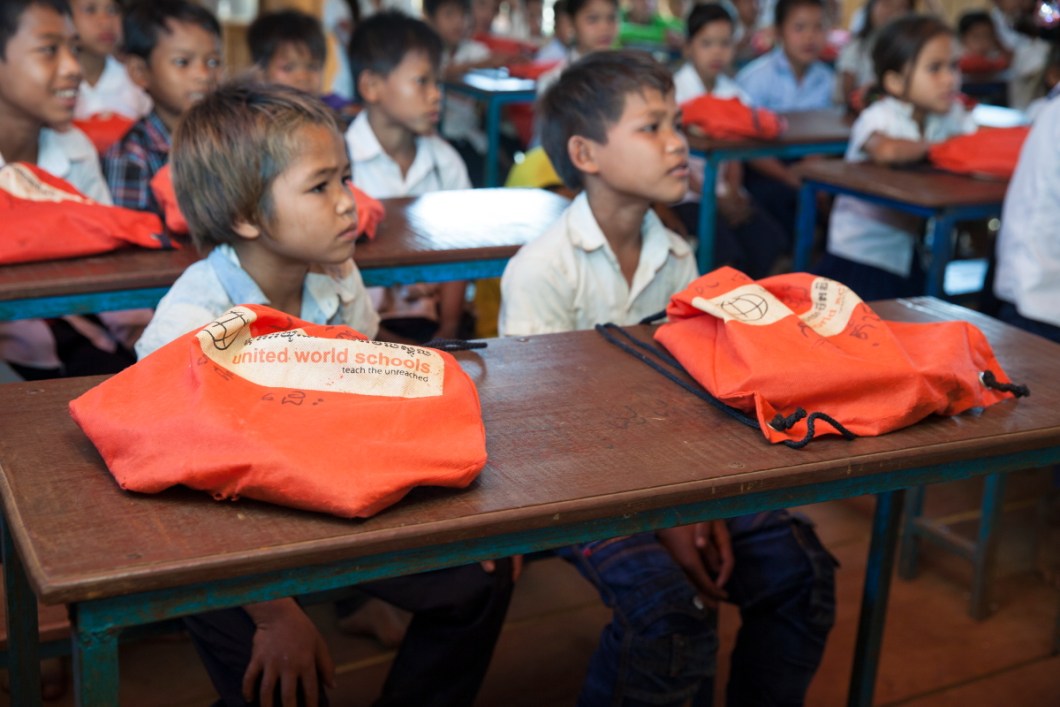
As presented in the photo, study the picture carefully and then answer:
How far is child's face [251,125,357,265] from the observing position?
1.69 m

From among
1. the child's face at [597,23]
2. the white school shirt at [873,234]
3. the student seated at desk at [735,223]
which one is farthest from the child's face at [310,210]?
the child's face at [597,23]

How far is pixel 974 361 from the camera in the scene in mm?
1372

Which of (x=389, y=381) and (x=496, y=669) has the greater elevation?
(x=389, y=381)

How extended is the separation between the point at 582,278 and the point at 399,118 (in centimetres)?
130

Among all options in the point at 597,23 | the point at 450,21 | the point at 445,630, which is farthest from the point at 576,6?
the point at 445,630

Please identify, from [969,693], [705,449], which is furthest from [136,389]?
[969,693]

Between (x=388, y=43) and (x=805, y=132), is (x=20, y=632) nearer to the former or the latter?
(x=388, y=43)

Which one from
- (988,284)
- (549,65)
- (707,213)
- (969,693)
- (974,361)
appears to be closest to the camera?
(974,361)

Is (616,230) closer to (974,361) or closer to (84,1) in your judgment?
(974,361)

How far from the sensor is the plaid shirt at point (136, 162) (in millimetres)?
2582

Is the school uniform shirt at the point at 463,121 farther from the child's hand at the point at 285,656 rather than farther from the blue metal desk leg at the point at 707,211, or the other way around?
the child's hand at the point at 285,656

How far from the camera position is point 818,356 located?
1279 millimetres

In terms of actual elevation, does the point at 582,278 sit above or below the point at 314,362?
below

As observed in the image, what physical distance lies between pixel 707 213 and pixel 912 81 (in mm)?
740
